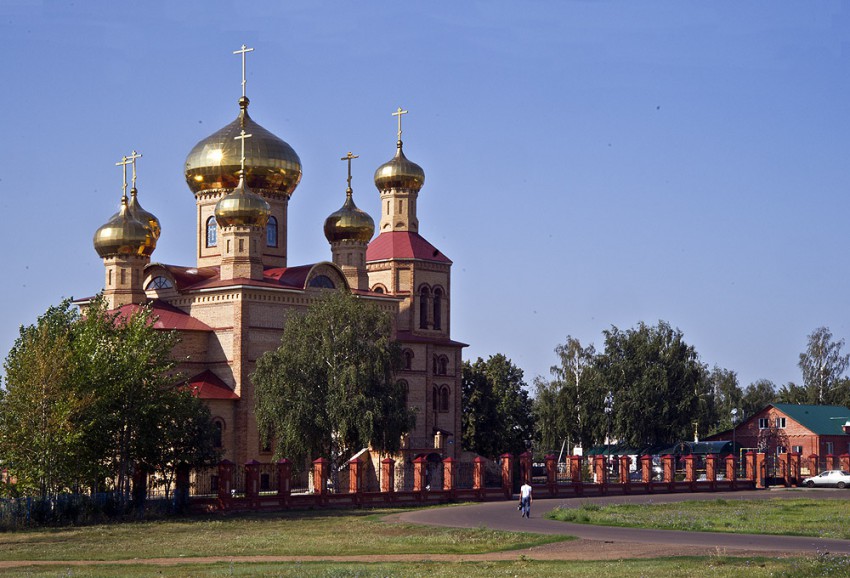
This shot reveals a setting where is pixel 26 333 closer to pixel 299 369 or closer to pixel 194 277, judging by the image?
pixel 299 369

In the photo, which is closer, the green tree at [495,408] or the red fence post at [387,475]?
the red fence post at [387,475]

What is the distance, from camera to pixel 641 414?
60.0 metres

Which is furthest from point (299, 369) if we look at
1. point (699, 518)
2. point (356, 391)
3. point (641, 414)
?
point (641, 414)

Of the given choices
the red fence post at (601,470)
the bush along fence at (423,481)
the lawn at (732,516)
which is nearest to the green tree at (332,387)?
the bush along fence at (423,481)

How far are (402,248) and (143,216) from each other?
1027cm

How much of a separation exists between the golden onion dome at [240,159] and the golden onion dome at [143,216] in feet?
6.16

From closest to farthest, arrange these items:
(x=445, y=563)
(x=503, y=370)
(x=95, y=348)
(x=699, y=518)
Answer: (x=445, y=563)
(x=699, y=518)
(x=95, y=348)
(x=503, y=370)

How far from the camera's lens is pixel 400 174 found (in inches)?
2144

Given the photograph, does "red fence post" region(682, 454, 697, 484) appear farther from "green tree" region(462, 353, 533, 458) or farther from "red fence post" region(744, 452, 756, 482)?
"green tree" region(462, 353, 533, 458)

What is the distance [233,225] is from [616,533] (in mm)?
22877

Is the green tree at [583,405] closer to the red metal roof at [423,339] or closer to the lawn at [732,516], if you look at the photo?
the red metal roof at [423,339]

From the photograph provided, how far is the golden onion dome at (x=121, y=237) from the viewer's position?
47062mm

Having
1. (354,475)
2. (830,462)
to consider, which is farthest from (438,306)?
(354,475)

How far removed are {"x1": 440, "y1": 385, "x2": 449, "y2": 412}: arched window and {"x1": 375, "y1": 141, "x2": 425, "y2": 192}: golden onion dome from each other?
8270mm
